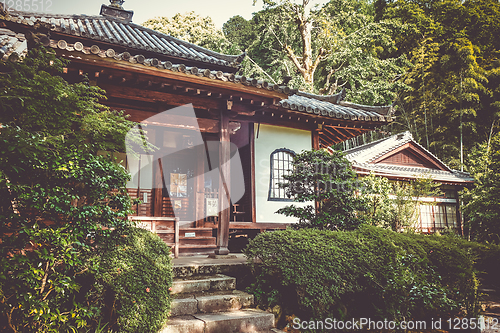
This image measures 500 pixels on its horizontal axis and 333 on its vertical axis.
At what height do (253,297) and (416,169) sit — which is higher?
(416,169)

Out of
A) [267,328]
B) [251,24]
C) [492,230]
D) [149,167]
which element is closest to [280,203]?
[149,167]

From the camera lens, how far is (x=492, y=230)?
34.4 ft

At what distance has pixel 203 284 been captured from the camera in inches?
191

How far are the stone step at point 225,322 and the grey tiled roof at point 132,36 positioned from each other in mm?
6734

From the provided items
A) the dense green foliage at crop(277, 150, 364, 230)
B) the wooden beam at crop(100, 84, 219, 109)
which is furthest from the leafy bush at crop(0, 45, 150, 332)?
the dense green foliage at crop(277, 150, 364, 230)

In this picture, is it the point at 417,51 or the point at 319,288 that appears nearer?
the point at 319,288

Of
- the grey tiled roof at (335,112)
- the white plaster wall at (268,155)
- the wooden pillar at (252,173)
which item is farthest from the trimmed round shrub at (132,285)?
the grey tiled roof at (335,112)

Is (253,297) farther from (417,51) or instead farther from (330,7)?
(417,51)

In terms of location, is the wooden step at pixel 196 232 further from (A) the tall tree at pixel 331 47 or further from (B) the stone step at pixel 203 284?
(A) the tall tree at pixel 331 47

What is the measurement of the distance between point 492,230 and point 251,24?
23715mm

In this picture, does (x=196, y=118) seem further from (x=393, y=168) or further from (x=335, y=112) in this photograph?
(x=393, y=168)

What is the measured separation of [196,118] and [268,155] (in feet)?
7.78

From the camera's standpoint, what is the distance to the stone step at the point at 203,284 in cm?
469

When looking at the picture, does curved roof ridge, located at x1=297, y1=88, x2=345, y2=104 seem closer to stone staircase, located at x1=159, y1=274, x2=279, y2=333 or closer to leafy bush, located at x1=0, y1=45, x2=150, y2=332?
stone staircase, located at x1=159, y1=274, x2=279, y2=333
